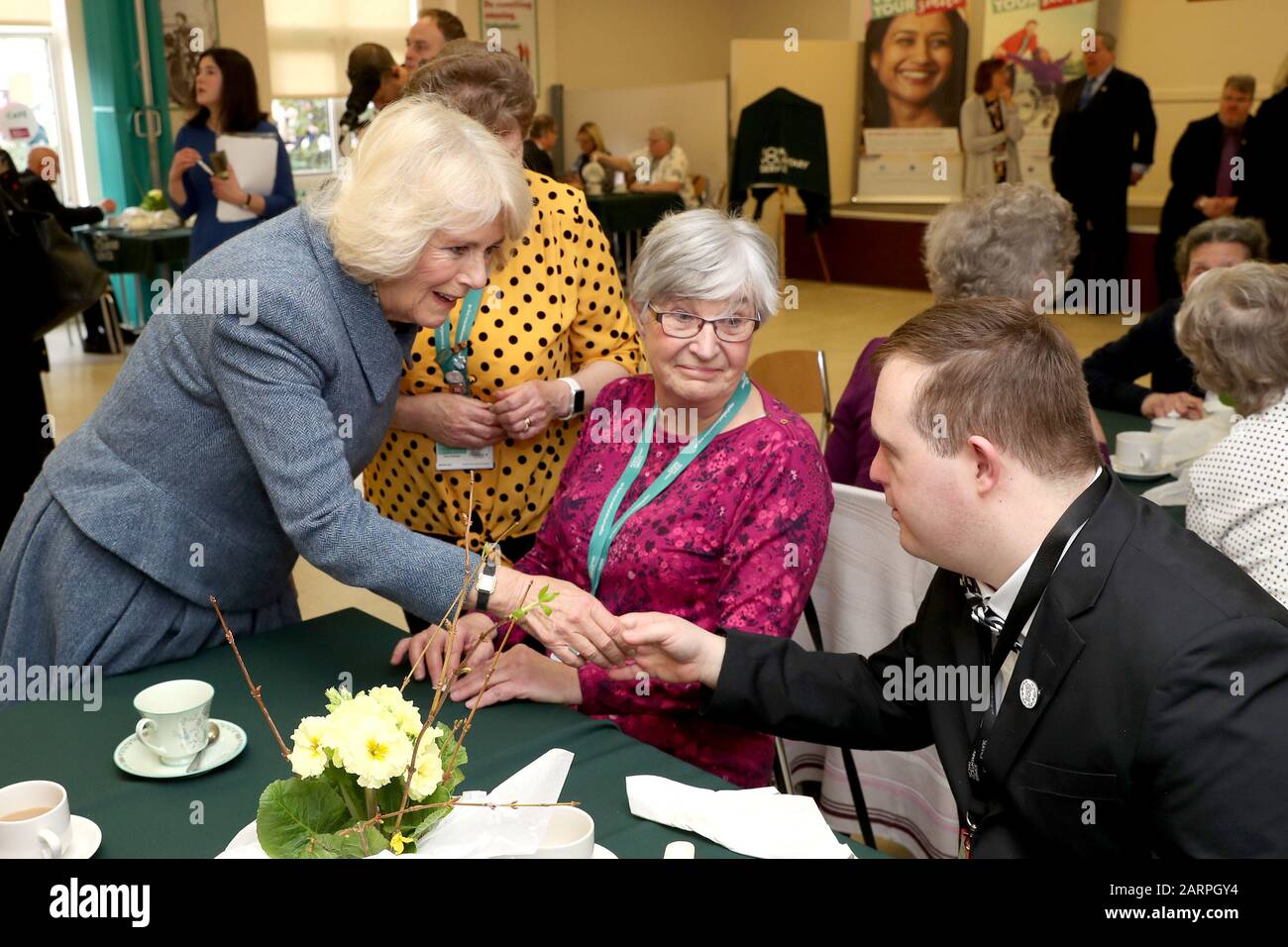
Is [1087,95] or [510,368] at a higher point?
[1087,95]

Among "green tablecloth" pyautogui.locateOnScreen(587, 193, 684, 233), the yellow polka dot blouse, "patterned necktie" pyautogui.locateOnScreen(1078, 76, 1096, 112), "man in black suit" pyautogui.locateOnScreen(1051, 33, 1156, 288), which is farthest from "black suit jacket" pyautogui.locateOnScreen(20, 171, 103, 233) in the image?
"patterned necktie" pyautogui.locateOnScreen(1078, 76, 1096, 112)

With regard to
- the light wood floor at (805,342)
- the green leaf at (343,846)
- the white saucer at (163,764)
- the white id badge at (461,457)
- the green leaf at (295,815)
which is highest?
the green leaf at (295,815)

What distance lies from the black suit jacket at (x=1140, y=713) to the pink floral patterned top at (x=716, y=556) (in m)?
0.51

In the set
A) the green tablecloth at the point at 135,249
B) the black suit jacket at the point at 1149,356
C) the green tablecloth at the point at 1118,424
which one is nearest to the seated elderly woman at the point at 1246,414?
the green tablecloth at the point at 1118,424

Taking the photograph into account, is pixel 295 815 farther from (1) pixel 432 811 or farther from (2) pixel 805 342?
(2) pixel 805 342

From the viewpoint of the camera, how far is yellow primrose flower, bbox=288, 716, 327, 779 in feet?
3.41

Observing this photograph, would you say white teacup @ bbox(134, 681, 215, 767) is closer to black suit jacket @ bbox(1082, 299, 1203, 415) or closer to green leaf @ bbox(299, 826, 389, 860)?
green leaf @ bbox(299, 826, 389, 860)

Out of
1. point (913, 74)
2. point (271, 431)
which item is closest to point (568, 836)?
point (271, 431)

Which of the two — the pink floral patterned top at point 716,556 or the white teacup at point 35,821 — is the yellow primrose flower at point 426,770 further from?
the pink floral patterned top at point 716,556

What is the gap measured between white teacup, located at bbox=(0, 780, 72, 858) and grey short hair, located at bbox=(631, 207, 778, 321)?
1.30 metres

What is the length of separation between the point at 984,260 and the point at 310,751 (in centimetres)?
222

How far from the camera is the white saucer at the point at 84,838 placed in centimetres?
131

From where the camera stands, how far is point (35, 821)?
1236 mm
